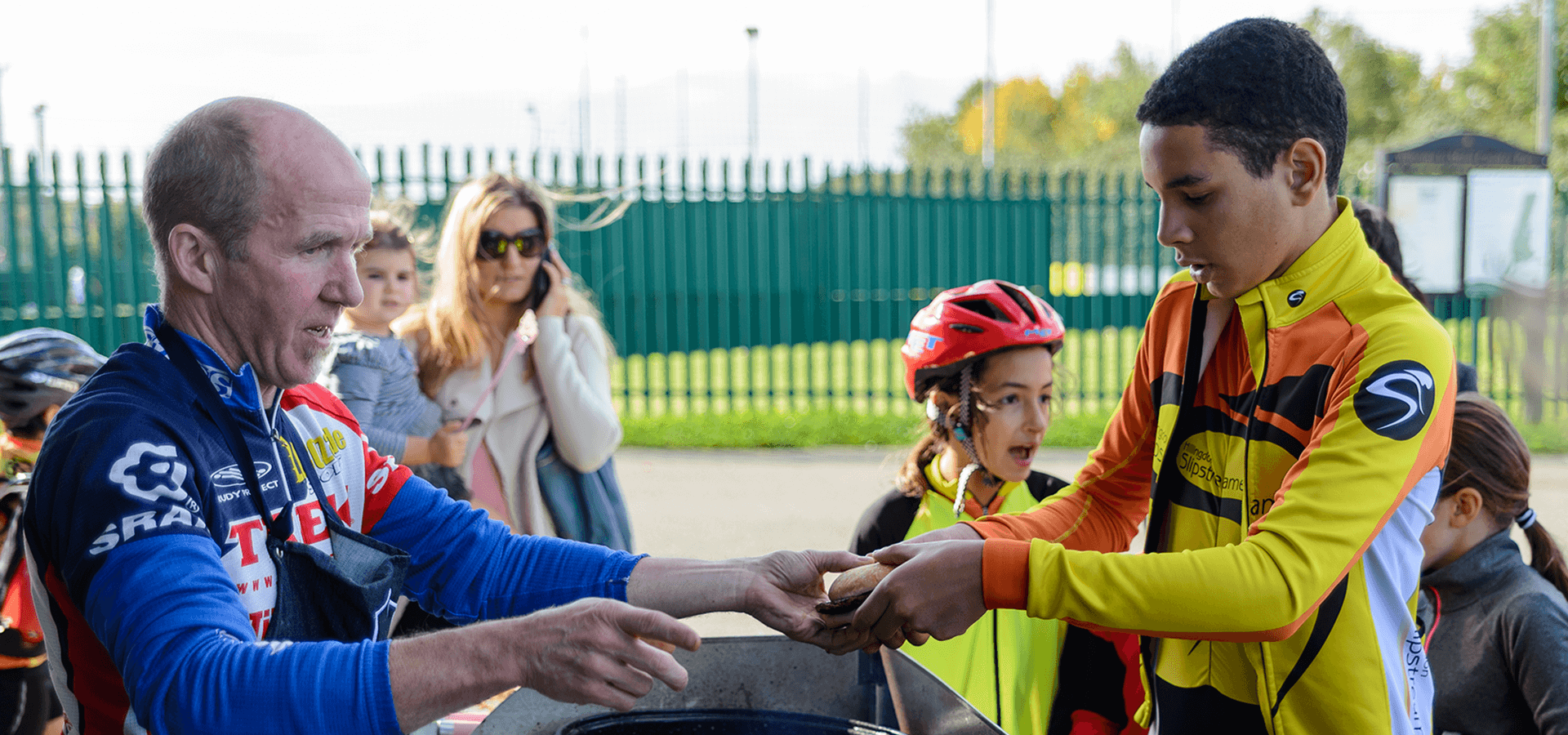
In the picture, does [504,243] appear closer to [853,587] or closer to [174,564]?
[853,587]

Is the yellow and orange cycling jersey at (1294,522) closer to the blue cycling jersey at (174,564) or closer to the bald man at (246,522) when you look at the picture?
the bald man at (246,522)

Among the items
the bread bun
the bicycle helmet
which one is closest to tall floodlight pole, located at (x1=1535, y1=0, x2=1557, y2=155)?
the bread bun

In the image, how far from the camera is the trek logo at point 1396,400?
149 cm

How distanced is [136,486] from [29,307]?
11273mm

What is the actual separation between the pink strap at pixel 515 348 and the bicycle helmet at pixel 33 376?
1104 millimetres

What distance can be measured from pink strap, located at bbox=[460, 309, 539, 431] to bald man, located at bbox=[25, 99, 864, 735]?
1888 millimetres

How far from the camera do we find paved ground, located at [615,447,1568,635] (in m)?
6.64

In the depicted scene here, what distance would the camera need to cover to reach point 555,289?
13.1 ft

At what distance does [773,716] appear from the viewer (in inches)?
84.0

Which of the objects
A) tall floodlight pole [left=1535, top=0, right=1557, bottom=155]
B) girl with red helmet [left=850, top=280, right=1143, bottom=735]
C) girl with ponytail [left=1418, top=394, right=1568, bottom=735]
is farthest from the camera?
tall floodlight pole [left=1535, top=0, right=1557, bottom=155]

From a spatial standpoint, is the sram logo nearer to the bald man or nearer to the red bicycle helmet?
the bald man

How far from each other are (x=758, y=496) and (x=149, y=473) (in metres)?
6.70

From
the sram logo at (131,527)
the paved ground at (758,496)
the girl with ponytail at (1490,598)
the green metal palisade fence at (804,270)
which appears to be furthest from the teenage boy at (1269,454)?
the green metal palisade fence at (804,270)

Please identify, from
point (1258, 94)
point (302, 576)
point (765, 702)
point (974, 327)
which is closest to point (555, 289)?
point (974, 327)
